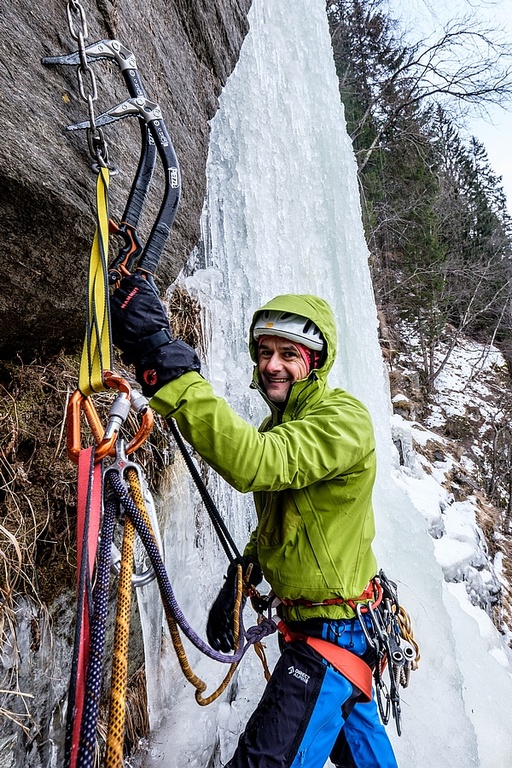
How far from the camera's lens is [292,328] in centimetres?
173

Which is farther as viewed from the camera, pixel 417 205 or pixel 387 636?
pixel 417 205

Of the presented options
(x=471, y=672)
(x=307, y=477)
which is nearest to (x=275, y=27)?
(x=307, y=477)

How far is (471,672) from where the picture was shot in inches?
151

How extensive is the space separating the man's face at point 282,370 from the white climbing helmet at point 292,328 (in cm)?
4

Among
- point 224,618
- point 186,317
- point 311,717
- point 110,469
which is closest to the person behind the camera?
point 110,469

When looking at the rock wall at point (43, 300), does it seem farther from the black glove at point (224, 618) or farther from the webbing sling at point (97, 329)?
the black glove at point (224, 618)

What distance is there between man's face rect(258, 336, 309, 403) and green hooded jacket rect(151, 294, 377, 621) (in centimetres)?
5

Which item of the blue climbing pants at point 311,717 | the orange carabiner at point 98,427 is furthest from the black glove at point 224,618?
the orange carabiner at point 98,427

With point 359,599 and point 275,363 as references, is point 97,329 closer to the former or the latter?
point 275,363

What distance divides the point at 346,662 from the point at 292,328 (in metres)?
1.18

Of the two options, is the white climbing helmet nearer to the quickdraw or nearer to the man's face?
the man's face

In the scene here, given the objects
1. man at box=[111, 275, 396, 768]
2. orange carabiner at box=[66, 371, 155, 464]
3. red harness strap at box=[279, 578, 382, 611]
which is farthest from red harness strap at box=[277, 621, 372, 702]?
orange carabiner at box=[66, 371, 155, 464]

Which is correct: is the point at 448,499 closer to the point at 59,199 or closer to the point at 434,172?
the point at 59,199

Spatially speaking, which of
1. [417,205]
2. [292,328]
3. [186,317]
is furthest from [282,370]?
[417,205]
